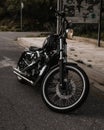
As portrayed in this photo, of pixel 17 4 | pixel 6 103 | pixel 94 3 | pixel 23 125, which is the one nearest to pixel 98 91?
pixel 6 103

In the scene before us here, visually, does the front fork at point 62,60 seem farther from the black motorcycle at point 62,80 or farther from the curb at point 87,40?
the curb at point 87,40

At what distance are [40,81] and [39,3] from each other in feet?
93.1

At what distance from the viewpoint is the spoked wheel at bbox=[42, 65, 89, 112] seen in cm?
566

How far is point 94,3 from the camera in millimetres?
13883

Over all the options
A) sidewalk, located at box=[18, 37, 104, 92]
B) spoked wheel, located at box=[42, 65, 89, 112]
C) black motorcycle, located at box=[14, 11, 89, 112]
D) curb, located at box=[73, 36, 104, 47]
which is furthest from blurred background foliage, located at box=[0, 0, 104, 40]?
spoked wheel, located at box=[42, 65, 89, 112]

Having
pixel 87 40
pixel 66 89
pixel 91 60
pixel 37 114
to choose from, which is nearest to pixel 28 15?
pixel 87 40

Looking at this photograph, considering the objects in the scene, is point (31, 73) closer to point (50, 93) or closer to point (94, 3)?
point (50, 93)

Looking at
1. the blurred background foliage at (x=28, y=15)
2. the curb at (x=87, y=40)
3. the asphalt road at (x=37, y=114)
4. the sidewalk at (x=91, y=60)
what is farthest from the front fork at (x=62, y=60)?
the blurred background foliage at (x=28, y=15)

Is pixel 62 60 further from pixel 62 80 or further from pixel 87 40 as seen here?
pixel 87 40

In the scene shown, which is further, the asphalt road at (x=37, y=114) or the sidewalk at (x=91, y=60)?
the sidewalk at (x=91, y=60)

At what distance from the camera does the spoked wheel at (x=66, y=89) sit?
18.6 ft

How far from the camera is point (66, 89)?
19.1 ft

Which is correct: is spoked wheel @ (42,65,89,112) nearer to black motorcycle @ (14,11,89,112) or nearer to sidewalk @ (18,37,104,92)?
black motorcycle @ (14,11,89,112)

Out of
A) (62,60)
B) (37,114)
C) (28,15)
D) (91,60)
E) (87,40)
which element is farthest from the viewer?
(28,15)
